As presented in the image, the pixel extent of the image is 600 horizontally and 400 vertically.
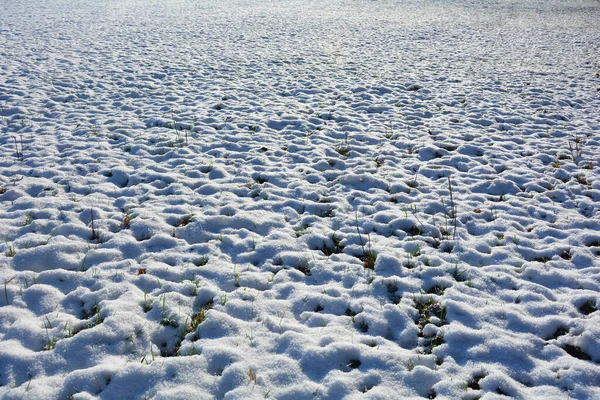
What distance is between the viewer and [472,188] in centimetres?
699

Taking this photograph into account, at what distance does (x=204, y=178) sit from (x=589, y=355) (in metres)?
5.78

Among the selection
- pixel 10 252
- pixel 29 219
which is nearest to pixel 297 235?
pixel 10 252

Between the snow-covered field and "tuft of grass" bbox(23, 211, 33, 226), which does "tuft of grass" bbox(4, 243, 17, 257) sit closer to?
the snow-covered field

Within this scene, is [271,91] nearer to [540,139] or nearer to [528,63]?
[540,139]

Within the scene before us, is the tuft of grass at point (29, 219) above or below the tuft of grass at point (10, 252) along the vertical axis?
above

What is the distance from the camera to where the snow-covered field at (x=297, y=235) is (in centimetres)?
378

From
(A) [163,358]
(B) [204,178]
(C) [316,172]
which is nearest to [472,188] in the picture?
(C) [316,172]

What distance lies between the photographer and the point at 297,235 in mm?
5742

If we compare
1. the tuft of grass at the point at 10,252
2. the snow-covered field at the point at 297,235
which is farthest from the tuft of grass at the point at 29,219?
the tuft of grass at the point at 10,252

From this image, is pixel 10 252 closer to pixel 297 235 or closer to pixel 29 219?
pixel 29 219

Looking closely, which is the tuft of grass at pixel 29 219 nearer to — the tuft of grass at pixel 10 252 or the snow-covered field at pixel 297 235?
the snow-covered field at pixel 297 235

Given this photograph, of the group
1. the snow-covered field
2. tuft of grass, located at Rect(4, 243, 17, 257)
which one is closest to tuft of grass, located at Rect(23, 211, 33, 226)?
the snow-covered field

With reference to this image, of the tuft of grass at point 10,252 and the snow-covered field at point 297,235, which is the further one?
the tuft of grass at point 10,252

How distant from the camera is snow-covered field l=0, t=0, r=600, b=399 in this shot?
3.78 meters
